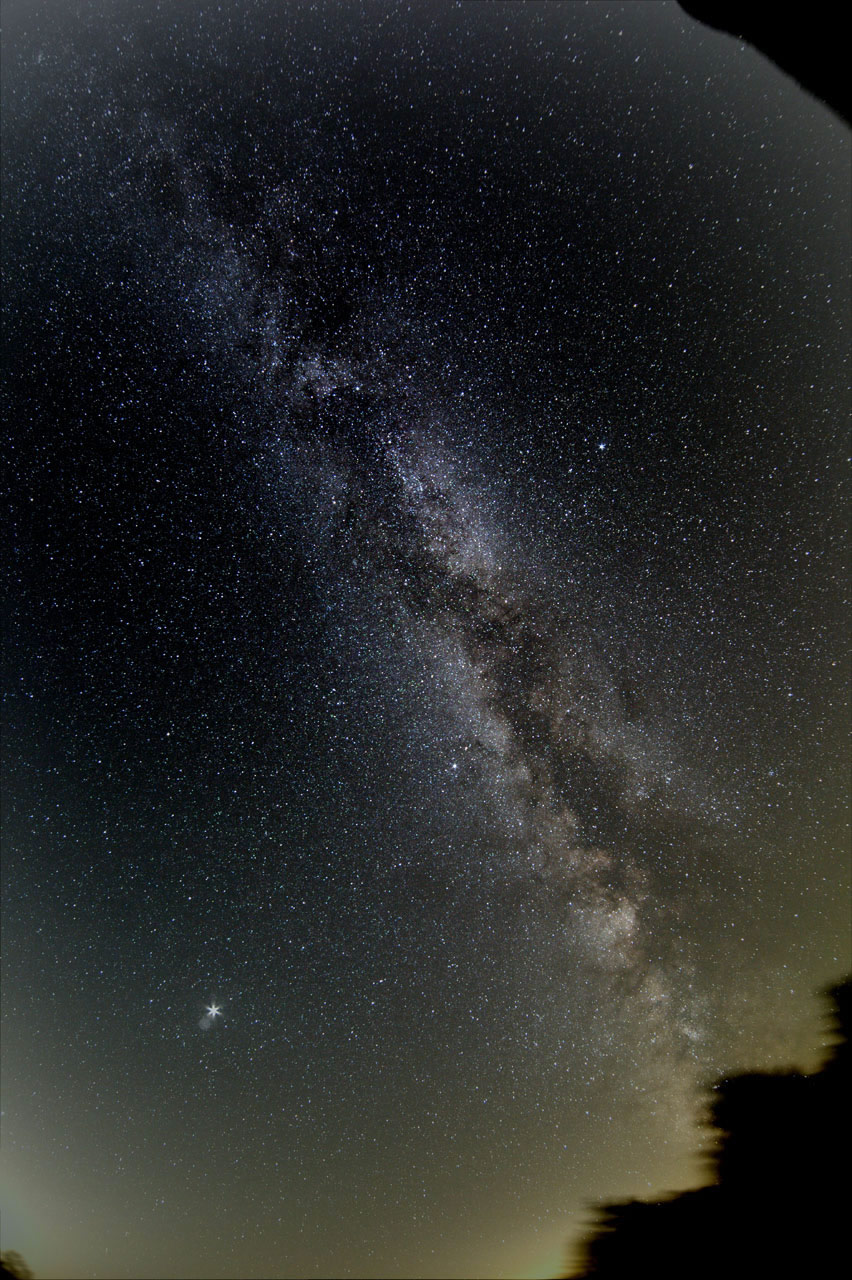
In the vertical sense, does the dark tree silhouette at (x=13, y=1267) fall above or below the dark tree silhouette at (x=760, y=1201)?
below

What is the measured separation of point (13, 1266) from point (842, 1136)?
8.98 meters

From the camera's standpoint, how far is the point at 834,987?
16.7 feet

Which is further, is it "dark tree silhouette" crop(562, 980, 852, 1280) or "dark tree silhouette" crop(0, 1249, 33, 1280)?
"dark tree silhouette" crop(0, 1249, 33, 1280)

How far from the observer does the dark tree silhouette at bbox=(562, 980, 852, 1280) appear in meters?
4.32

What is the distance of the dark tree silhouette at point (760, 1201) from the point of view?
4.32 metres

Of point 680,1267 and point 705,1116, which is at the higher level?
point 705,1116

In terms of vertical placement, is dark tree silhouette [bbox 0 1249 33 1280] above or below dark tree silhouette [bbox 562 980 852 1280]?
below

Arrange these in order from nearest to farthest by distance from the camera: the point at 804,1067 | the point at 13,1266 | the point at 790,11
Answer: the point at 790,11
the point at 804,1067
the point at 13,1266

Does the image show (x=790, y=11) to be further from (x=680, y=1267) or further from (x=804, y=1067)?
(x=680, y=1267)

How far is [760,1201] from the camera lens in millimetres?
4859

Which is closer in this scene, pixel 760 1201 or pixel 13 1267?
pixel 760 1201

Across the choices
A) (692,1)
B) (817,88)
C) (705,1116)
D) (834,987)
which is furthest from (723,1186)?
(692,1)

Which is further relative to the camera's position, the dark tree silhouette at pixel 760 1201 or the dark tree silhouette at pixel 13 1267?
the dark tree silhouette at pixel 13 1267

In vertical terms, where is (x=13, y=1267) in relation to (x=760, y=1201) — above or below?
below
